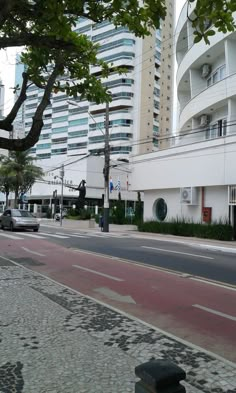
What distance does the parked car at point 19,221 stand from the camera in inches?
1120

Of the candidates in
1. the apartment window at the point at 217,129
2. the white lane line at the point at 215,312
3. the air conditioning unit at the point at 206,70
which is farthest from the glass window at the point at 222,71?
the white lane line at the point at 215,312

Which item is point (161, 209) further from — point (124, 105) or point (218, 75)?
point (124, 105)

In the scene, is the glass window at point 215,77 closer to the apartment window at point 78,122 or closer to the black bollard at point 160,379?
the black bollard at point 160,379

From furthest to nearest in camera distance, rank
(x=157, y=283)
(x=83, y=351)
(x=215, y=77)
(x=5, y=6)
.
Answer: (x=215, y=77), (x=157, y=283), (x=5, y=6), (x=83, y=351)

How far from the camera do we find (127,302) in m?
8.12

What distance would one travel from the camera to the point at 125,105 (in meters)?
92.8

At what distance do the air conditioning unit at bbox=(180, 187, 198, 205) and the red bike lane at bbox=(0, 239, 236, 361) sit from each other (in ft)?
52.6

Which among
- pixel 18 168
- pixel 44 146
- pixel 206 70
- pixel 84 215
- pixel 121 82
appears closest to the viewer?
pixel 206 70

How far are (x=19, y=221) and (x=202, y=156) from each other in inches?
490

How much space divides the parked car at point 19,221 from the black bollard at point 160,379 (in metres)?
26.7

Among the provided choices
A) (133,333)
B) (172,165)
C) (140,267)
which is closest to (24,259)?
(140,267)

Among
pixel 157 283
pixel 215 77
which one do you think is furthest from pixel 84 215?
pixel 157 283

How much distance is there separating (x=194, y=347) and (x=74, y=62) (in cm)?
578

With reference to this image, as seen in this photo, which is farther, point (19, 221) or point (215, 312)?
point (19, 221)
